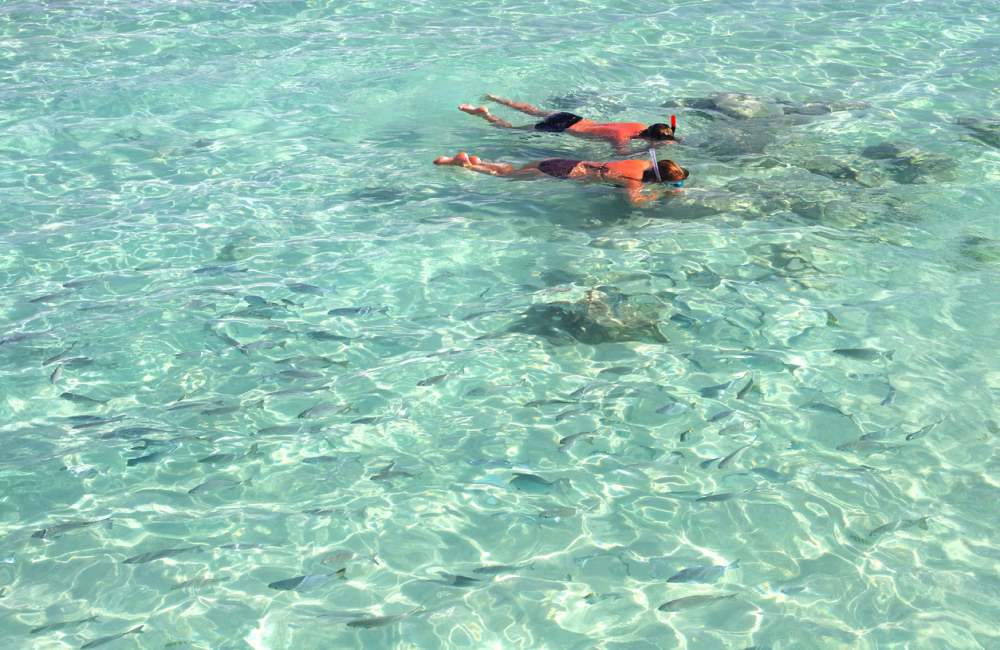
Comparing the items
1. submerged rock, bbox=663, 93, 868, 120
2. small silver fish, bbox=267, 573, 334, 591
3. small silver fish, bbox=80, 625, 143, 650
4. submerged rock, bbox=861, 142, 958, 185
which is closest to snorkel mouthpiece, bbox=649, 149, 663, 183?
submerged rock, bbox=861, 142, 958, 185

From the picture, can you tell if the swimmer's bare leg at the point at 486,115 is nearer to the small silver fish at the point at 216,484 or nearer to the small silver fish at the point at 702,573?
the small silver fish at the point at 216,484

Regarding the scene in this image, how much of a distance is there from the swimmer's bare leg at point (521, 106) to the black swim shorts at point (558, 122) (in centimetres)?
57

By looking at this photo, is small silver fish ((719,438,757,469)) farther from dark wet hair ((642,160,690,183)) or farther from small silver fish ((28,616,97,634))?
dark wet hair ((642,160,690,183))

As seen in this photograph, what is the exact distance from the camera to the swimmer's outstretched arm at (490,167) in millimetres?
11125

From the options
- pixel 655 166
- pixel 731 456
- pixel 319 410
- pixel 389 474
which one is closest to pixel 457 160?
pixel 655 166

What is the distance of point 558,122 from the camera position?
39.6 ft

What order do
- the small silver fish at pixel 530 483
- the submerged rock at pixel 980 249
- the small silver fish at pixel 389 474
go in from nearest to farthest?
the small silver fish at pixel 530 483, the small silver fish at pixel 389 474, the submerged rock at pixel 980 249

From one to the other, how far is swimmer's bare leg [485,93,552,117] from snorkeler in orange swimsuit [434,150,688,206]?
158 cm

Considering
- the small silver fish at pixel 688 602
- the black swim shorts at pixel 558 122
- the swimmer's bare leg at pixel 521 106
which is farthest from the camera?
the swimmer's bare leg at pixel 521 106

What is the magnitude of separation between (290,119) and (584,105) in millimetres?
3829

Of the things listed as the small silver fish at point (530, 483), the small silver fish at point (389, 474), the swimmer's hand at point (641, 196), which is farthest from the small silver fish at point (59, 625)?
the swimmer's hand at point (641, 196)

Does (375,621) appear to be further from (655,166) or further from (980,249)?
(980,249)

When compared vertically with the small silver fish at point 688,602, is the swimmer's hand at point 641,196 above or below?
above

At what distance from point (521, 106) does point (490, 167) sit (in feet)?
6.39
